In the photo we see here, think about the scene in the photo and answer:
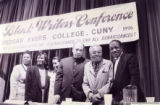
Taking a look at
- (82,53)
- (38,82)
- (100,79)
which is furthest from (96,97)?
(38,82)

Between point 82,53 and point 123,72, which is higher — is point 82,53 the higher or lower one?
the higher one

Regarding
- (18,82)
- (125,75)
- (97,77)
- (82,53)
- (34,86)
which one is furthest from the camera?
(18,82)

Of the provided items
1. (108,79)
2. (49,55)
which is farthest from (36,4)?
(108,79)

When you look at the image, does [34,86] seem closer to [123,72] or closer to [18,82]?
[18,82]

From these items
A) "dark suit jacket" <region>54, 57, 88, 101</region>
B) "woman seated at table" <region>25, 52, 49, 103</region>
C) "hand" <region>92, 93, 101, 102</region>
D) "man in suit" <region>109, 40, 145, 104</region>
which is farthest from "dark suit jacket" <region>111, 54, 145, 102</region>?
"woman seated at table" <region>25, 52, 49, 103</region>

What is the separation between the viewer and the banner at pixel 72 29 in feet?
6.75

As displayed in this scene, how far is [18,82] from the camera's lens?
2.35 m

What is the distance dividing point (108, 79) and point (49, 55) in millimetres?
737

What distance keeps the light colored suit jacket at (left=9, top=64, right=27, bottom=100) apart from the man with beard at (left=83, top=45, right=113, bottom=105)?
2.49 ft

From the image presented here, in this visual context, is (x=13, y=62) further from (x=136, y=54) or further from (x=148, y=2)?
(x=148, y=2)

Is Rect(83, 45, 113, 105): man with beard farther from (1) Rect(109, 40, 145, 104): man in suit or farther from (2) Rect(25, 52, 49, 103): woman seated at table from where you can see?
(2) Rect(25, 52, 49, 103): woman seated at table

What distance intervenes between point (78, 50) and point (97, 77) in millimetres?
361

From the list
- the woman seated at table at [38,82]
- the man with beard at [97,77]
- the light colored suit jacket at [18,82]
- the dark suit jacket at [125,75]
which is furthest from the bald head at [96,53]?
the light colored suit jacket at [18,82]

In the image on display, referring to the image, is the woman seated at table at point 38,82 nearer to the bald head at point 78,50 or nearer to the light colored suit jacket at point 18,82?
the light colored suit jacket at point 18,82
